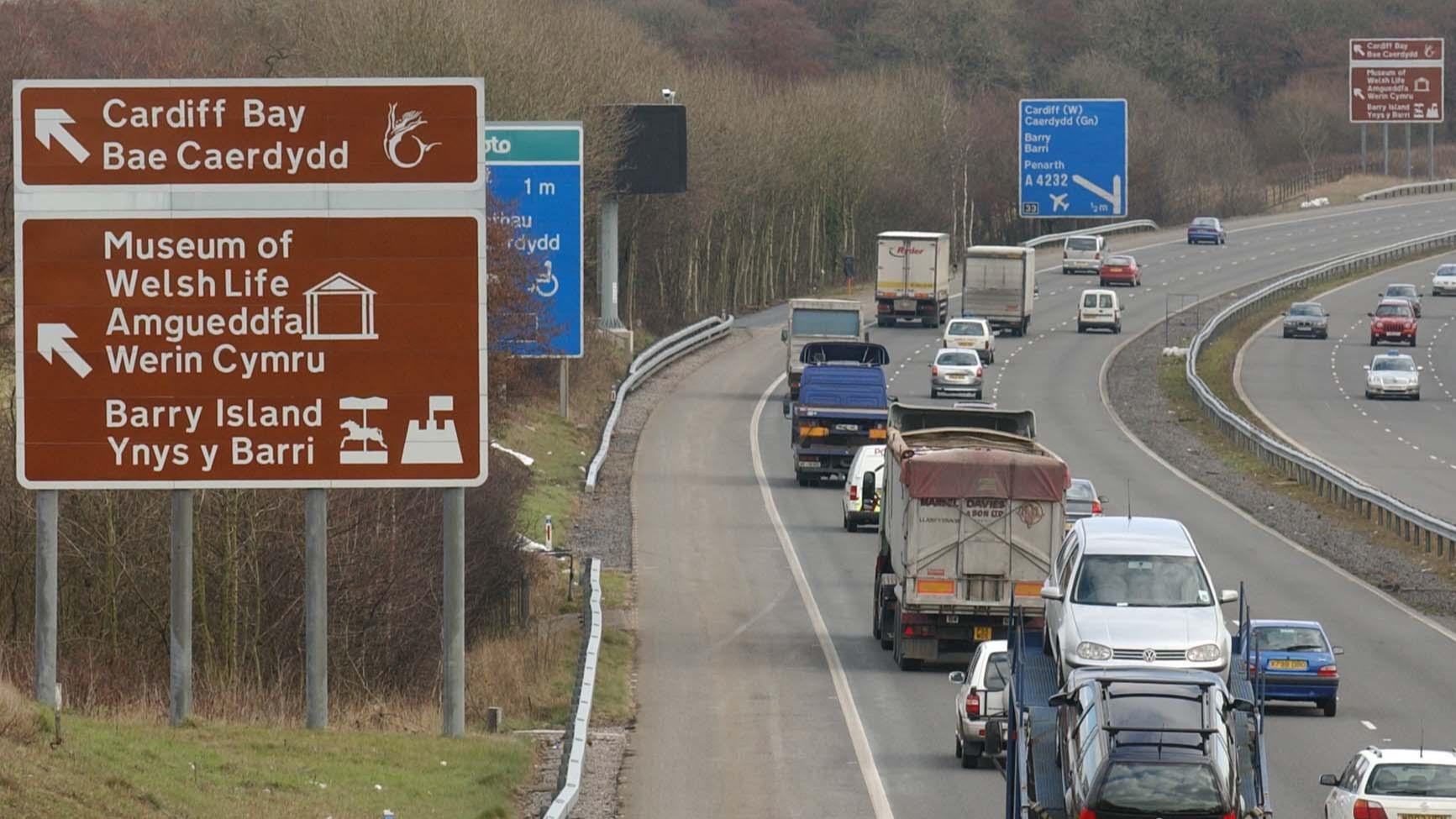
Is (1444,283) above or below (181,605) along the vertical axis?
above

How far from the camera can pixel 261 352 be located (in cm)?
2028

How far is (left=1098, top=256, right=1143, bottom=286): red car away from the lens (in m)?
98.0

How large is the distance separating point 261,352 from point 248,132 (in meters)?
1.98

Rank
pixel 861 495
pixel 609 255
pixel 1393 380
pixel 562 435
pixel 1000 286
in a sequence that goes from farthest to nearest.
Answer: pixel 1000 286 < pixel 1393 380 < pixel 609 255 < pixel 562 435 < pixel 861 495

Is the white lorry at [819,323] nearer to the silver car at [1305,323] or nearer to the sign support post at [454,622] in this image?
the silver car at [1305,323]

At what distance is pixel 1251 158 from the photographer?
16212 centimetres

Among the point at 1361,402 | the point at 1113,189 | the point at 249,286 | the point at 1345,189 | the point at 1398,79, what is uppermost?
the point at 1398,79

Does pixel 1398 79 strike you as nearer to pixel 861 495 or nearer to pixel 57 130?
pixel 861 495

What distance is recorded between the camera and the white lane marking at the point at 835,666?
22359mm

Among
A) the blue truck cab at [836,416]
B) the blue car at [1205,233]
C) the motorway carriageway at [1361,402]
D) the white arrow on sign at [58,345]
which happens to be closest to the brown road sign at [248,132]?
the white arrow on sign at [58,345]

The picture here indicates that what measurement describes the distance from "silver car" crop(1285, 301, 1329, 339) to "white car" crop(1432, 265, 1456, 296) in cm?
1840

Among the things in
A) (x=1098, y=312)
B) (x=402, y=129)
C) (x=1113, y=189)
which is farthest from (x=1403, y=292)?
(x=402, y=129)

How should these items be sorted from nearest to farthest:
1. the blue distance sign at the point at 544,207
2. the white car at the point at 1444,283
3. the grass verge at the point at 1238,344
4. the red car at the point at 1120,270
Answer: the blue distance sign at the point at 544,207
the grass verge at the point at 1238,344
the red car at the point at 1120,270
the white car at the point at 1444,283

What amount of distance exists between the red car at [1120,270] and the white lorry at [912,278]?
16.0m
